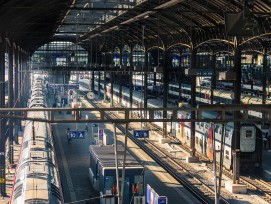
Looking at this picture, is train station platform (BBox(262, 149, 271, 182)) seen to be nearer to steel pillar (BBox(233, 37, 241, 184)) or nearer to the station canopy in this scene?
steel pillar (BBox(233, 37, 241, 184))

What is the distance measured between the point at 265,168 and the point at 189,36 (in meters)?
9.97

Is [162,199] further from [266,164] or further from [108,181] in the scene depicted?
[266,164]

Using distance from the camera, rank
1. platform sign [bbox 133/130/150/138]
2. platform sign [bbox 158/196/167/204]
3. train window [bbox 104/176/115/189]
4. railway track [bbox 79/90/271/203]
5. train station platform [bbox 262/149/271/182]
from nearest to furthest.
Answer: platform sign [bbox 158/196/167/204], train window [bbox 104/176/115/189], railway track [bbox 79/90/271/203], train station platform [bbox 262/149/271/182], platform sign [bbox 133/130/150/138]

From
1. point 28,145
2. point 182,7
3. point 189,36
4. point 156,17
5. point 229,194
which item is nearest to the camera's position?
point 28,145

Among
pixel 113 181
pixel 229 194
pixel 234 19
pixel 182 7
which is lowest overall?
pixel 229 194

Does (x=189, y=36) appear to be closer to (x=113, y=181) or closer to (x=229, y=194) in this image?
(x=229, y=194)

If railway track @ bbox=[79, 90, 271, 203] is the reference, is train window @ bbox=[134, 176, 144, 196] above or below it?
above

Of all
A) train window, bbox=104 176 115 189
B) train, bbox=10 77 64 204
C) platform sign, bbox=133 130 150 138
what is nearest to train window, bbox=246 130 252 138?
platform sign, bbox=133 130 150 138

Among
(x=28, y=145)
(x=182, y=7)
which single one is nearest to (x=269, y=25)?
(x=182, y=7)

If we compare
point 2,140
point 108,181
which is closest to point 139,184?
point 108,181

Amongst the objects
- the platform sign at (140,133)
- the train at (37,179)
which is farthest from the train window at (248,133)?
the train at (37,179)

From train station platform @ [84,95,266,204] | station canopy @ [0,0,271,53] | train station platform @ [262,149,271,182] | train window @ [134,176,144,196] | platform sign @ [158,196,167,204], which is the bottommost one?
train station platform @ [84,95,266,204]

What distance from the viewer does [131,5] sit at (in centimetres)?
3158

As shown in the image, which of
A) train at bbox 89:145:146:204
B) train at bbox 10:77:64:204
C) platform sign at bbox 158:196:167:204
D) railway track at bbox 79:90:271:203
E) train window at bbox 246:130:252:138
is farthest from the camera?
train window at bbox 246:130:252:138
